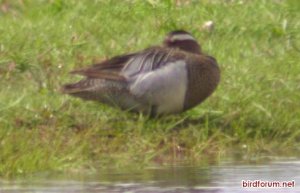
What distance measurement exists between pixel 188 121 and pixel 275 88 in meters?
0.90

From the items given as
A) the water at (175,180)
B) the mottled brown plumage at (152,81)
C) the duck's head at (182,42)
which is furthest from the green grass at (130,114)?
the duck's head at (182,42)

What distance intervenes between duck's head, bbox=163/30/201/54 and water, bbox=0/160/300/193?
4.29 ft

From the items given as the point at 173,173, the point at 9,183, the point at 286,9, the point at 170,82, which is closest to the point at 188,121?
the point at 170,82

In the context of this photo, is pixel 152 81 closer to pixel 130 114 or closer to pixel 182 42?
pixel 130 114

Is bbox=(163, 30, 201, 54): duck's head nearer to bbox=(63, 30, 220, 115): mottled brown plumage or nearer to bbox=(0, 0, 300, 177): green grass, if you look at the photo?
bbox=(63, 30, 220, 115): mottled brown plumage

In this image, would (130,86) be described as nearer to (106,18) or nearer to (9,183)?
(9,183)

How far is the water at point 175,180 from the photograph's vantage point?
830 cm

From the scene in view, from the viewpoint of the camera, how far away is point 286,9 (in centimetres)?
1288

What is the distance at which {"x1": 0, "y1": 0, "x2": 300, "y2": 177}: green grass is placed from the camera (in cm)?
946

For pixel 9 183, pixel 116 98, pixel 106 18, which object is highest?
pixel 106 18

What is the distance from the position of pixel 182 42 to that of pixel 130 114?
649 mm

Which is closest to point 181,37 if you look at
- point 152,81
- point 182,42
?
point 182,42

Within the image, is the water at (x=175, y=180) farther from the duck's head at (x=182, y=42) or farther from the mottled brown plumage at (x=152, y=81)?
the duck's head at (x=182, y=42)

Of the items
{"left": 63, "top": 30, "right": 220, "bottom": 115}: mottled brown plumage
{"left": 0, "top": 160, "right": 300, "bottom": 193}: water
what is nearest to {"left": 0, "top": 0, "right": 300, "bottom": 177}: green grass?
{"left": 63, "top": 30, "right": 220, "bottom": 115}: mottled brown plumage
